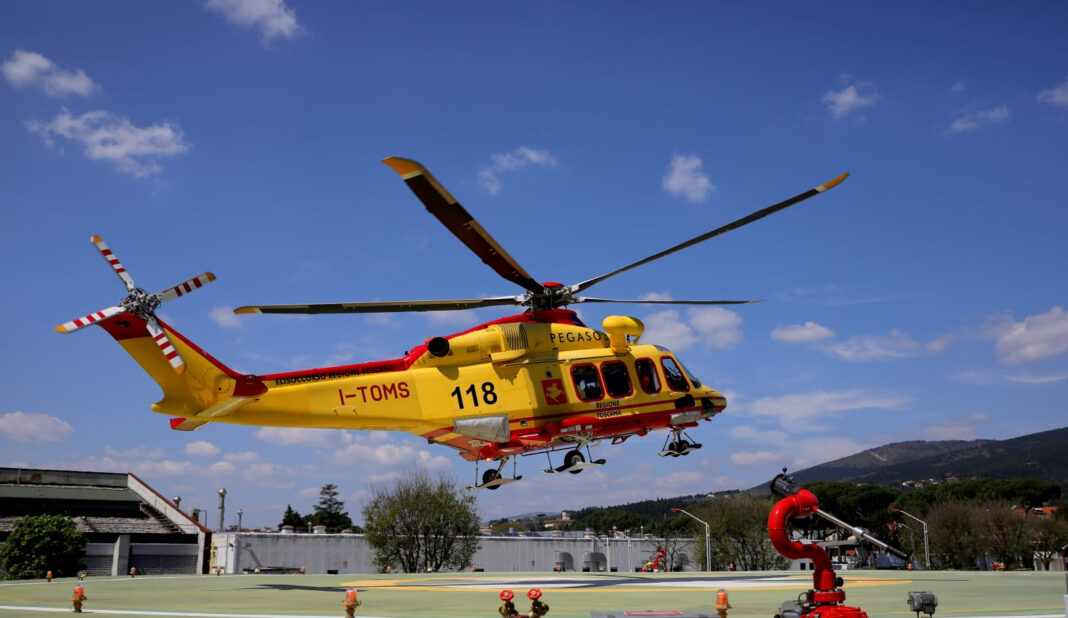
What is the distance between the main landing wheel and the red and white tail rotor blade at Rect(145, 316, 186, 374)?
11.4 meters

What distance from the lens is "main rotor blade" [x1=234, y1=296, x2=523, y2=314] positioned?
2156 cm

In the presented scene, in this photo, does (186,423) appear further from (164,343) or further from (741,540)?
(741,540)

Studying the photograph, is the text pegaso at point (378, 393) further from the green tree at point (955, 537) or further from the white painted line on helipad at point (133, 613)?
the green tree at point (955, 537)

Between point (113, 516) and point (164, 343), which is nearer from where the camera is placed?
point (164, 343)

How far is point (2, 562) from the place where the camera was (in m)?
51.0

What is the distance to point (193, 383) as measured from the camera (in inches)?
818

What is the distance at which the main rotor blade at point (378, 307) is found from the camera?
70.7ft

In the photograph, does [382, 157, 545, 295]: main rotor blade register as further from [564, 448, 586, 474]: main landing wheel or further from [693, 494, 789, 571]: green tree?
[693, 494, 789, 571]: green tree

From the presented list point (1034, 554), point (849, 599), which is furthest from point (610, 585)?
point (1034, 554)

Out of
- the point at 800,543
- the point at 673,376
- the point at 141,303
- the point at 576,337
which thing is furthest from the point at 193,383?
the point at 800,543

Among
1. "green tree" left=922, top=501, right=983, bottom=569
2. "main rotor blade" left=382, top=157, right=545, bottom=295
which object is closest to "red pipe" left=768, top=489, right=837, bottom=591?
"main rotor blade" left=382, top=157, right=545, bottom=295

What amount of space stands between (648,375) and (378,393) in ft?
27.6

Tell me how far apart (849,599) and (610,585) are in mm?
7769

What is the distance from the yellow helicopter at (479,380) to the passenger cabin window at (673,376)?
35 millimetres
